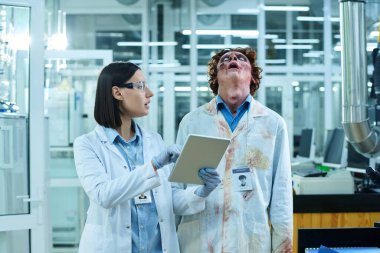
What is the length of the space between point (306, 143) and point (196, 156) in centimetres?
425

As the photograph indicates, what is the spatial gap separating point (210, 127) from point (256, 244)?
0.48 metres

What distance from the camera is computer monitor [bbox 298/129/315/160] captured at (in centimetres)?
549

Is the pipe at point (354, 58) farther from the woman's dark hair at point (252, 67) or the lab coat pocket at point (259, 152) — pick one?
the lab coat pocket at point (259, 152)

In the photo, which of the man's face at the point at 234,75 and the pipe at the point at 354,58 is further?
the pipe at the point at 354,58

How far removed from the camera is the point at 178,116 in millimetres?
7875

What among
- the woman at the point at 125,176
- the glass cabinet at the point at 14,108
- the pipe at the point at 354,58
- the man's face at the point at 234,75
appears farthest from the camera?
the glass cabinet at the point at 14,108

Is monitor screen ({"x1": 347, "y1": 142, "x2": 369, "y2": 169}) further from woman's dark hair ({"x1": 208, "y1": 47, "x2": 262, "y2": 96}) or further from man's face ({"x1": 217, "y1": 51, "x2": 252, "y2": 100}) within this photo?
man's face ({"x1": 217, "y1": 51, "x2": 252, "y2": 100})

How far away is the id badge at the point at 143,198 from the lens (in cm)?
173

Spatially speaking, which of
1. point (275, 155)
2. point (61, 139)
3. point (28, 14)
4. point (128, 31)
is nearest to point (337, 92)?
point (128, 31)

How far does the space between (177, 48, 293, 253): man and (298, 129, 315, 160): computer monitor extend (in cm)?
370

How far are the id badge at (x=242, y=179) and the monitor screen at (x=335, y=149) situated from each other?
8.48ft

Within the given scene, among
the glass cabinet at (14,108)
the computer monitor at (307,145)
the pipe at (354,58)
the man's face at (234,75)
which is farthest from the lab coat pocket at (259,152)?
the computer monitor at (307,145)

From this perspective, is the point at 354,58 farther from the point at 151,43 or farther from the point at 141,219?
the point at 151,43

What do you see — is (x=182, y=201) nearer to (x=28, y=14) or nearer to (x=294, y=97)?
(x=28, y=14)
